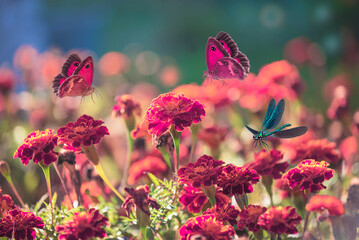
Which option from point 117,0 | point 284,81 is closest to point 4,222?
point 284,81

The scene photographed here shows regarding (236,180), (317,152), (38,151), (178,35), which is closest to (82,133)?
(38,151)

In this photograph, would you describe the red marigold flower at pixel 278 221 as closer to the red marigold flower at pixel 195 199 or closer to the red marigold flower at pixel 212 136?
the red marigold flower at pixel 195 199

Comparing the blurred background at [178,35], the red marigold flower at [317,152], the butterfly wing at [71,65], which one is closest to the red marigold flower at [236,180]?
the red marigold flower at [317,152]

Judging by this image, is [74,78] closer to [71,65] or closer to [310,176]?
[71,65]

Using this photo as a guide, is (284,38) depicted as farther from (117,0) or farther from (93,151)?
(93,151)

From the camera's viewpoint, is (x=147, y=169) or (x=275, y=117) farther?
(x=147, y=169)
